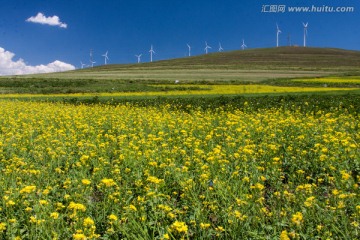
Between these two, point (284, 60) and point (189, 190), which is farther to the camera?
point (284, 60)

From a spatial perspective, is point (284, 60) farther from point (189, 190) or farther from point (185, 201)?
point (185, 201)

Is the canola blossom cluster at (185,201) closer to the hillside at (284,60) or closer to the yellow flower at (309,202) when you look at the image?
the yellow flower at (309,202)

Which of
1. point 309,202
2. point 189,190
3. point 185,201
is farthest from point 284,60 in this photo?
point 309,202

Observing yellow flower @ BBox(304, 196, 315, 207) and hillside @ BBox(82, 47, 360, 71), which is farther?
hillside @ BBox(82, 47, 360, 71)

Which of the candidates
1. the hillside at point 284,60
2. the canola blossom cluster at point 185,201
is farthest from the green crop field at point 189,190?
the hillside at point 284,60

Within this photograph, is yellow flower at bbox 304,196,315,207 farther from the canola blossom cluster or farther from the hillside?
the hillside

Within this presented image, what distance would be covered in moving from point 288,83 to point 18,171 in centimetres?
4175

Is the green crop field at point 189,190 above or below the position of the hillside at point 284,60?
below

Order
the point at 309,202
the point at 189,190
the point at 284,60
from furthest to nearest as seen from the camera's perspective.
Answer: the point at 284,60 < the point at 189,190 < the point at 309,202

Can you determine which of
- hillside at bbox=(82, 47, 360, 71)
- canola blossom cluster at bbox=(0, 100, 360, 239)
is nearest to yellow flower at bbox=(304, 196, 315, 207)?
canola blossom cluster at bbox=(0, 100, 360, 239)

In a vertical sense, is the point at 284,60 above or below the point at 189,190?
above

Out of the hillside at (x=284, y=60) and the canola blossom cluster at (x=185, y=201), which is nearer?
the canola blossom cluster at (x=185, y=201)

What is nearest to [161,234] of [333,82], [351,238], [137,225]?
[137,225]

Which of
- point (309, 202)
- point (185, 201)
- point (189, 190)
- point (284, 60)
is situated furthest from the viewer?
point (284, 60)
